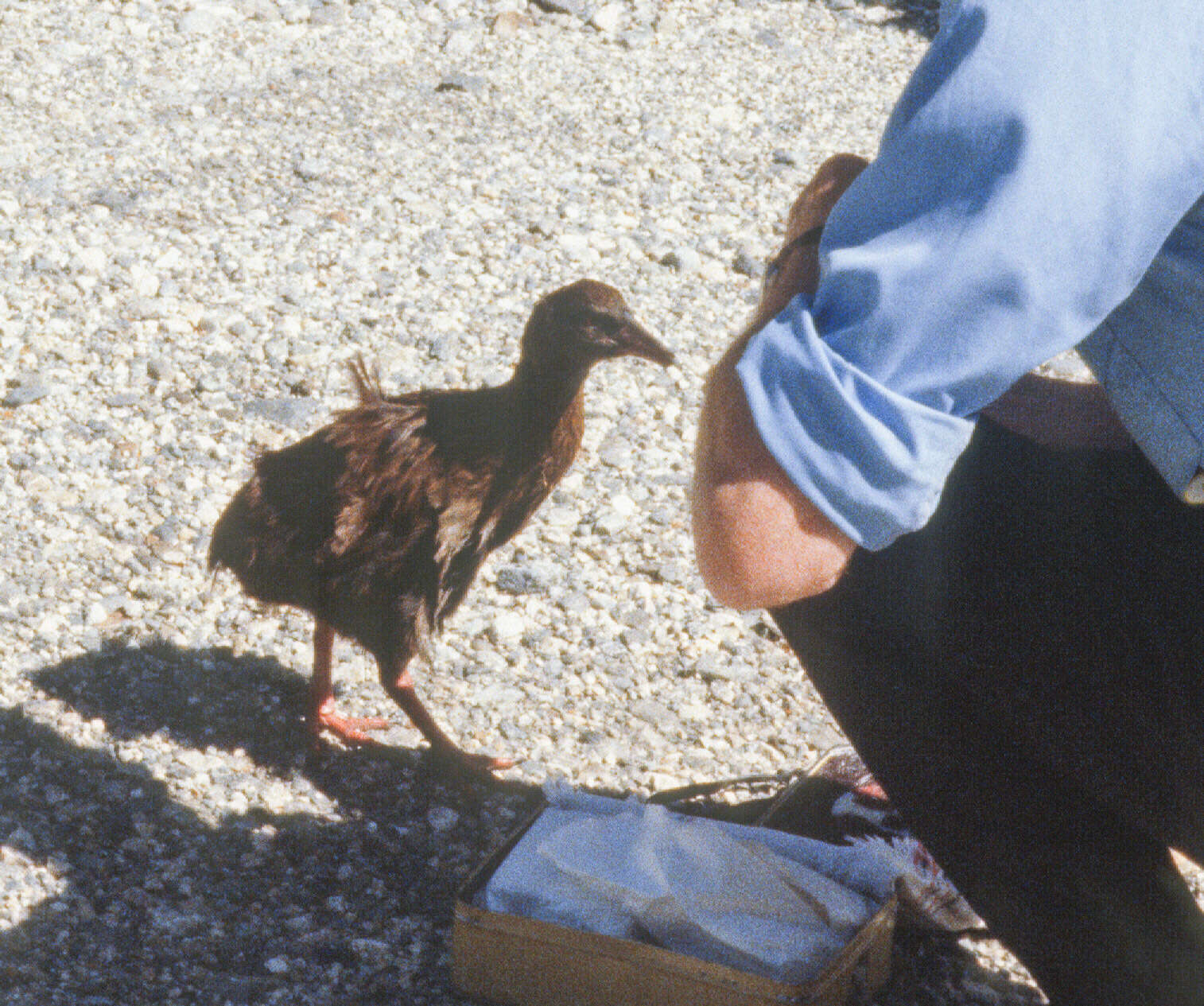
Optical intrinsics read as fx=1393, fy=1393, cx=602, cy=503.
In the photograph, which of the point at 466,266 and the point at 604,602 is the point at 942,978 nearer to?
the point at 604,602

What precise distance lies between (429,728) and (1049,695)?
1.62 m

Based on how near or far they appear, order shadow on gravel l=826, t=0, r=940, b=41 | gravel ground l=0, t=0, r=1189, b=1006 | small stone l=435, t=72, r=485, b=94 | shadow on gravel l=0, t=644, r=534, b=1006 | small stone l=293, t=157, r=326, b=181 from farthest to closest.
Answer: shadow on gravel l=826, t=0, r=940, b=41 < small stone l=435, t=72, r=485, b=94 < small stone l=293, t=157, r=326, b=181 < gravel ground l=0, t=0, r=1189, b=1006 < shadow on gravel l=0, t=644, r=534, b=1006

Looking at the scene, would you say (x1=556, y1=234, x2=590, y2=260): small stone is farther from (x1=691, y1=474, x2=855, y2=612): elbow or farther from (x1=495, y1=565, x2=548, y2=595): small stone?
(x1=691, y1=474, x2=855, y2=612): elbow

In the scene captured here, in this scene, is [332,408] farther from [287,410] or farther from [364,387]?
[364,387]

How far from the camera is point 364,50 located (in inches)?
261

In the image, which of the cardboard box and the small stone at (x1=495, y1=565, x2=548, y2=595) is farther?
the small stone at (x1=495, y1=565, x2=548, y2=595)

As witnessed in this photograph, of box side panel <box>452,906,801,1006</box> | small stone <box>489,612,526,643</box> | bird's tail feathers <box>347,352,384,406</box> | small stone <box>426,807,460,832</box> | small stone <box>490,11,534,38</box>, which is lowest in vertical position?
small stone <box>426,807,460,832</box>

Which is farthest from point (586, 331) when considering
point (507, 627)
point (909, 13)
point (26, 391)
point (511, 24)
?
point (909, 13)

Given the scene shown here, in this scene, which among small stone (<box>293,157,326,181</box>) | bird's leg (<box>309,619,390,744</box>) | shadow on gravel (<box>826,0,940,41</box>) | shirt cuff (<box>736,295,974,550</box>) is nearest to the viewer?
shirt cuff (<box>736,295,974,550</box>)

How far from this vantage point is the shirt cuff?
1.51m

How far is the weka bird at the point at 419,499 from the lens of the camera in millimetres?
3117

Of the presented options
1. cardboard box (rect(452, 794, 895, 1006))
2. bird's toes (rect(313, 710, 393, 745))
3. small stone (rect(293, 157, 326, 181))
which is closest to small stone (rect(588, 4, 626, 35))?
small stone (rect(293, 157, 326, 181))

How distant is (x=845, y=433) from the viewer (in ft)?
5.00

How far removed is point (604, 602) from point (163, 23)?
439 centimetres
